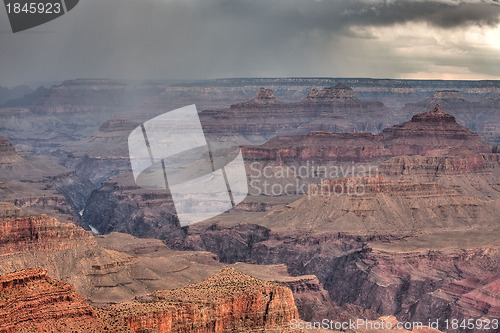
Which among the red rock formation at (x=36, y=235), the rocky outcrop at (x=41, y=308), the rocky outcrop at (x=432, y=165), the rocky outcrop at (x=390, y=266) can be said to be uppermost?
the rocky outcrop at (x=41, y=308)

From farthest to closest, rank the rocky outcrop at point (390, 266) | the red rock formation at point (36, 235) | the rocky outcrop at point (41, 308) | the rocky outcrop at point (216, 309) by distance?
the rocky outcrop at point (390, 266) < the red rock formation at point (36, 235) < the rocky outcrop at point (216, 309) < the rocky outcrop at point (41, 308)

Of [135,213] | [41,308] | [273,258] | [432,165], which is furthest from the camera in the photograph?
[432,165]

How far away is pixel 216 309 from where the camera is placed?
58.2m

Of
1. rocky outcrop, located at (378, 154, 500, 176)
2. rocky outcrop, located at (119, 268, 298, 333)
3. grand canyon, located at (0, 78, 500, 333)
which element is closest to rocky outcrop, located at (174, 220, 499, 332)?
grand canyon, located at (0, 78, 500, 333)

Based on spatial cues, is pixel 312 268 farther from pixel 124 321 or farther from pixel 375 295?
pixel 124 321

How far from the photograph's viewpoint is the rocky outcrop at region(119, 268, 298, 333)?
56.2 metres

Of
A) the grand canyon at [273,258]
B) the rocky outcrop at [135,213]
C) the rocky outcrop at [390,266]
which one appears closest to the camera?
the grand canyon at [273,258]

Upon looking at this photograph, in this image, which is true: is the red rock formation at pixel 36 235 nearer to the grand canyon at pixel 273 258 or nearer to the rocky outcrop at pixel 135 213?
the grand canyon at pixel 273 258

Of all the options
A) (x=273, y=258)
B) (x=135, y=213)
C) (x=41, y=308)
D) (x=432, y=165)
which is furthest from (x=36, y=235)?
(x=432, y=165)

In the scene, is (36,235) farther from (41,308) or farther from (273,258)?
(41,308)

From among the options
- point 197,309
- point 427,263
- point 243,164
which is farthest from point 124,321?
point 243,164

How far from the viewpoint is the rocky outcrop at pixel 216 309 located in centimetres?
5619

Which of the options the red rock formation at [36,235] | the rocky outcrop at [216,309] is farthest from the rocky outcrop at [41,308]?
the red rock formation at [36,235]

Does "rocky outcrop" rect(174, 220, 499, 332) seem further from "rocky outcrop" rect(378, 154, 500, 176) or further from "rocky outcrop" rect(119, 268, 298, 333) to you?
"rocky outcrop" rect(378, 154, 500, 176)
